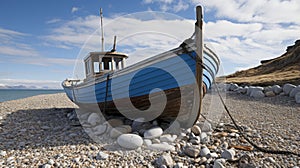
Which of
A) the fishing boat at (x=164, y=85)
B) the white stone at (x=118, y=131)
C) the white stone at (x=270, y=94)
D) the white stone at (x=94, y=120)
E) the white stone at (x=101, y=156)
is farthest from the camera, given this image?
the white stone at (x=270, y=94)

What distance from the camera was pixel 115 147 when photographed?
424 cm

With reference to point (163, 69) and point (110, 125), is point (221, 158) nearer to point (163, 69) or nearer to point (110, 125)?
point (163, 69)

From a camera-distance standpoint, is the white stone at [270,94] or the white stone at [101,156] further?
the white stone at [270,94]

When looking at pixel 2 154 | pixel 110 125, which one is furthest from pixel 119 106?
pixel 2 154

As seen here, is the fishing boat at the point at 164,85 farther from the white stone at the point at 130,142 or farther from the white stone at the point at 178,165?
A: the white stone at the point at 178,165

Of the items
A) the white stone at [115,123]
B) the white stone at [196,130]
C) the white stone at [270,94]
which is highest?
the white stone at [270,94]

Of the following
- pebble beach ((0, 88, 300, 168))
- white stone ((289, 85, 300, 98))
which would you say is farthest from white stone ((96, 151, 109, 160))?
white stone ((289, 85, 300, 98))

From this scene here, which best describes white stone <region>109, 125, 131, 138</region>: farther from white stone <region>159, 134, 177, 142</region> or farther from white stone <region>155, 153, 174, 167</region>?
white stone <region>155, 153, 174, 167</region>

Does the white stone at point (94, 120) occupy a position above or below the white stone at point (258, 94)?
below

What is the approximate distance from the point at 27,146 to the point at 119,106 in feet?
7.10

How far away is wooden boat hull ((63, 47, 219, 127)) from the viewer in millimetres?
4313

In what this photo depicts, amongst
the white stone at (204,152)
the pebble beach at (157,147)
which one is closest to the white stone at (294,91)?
the pebble beach at (157,147)

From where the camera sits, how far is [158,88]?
4.70 meters

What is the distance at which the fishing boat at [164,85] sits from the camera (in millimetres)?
4207
